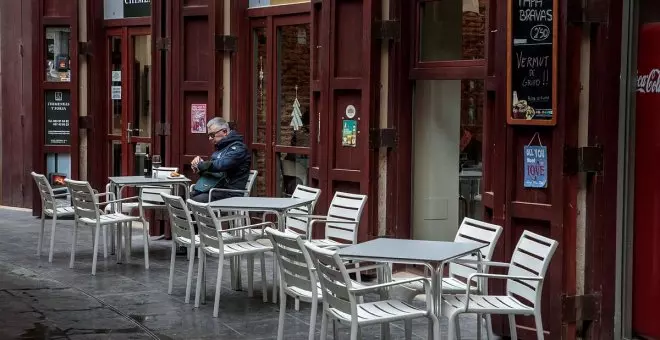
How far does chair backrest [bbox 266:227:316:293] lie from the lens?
698 centimetres

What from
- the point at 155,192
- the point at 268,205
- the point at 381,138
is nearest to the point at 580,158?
the point at 268,205

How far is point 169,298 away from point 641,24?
472 centimetres

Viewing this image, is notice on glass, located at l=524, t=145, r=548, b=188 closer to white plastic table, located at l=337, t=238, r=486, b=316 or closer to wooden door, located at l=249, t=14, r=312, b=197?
white plastic table, located at l=337, t=238, r=486, b=316

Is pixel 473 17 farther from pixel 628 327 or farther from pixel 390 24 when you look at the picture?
pixel 628 327

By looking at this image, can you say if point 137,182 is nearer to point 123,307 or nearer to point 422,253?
point 123,307

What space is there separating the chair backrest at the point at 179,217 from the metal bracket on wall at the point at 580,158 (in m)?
3.29

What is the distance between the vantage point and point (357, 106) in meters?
10.7

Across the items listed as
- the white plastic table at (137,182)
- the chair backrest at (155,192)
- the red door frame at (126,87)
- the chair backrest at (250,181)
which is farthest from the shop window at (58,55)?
the chair backrest at (250,181)

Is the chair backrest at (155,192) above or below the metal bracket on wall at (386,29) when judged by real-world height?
below

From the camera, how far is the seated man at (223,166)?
11.5 m

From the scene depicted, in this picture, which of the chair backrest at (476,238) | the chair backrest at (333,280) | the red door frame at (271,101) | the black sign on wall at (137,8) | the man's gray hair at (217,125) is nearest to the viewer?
the chair backrest at (333,280)

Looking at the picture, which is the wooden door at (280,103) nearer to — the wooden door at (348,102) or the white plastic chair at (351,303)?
the wooden door at (348,102)

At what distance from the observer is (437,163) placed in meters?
10.8

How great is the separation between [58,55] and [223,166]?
571cm
